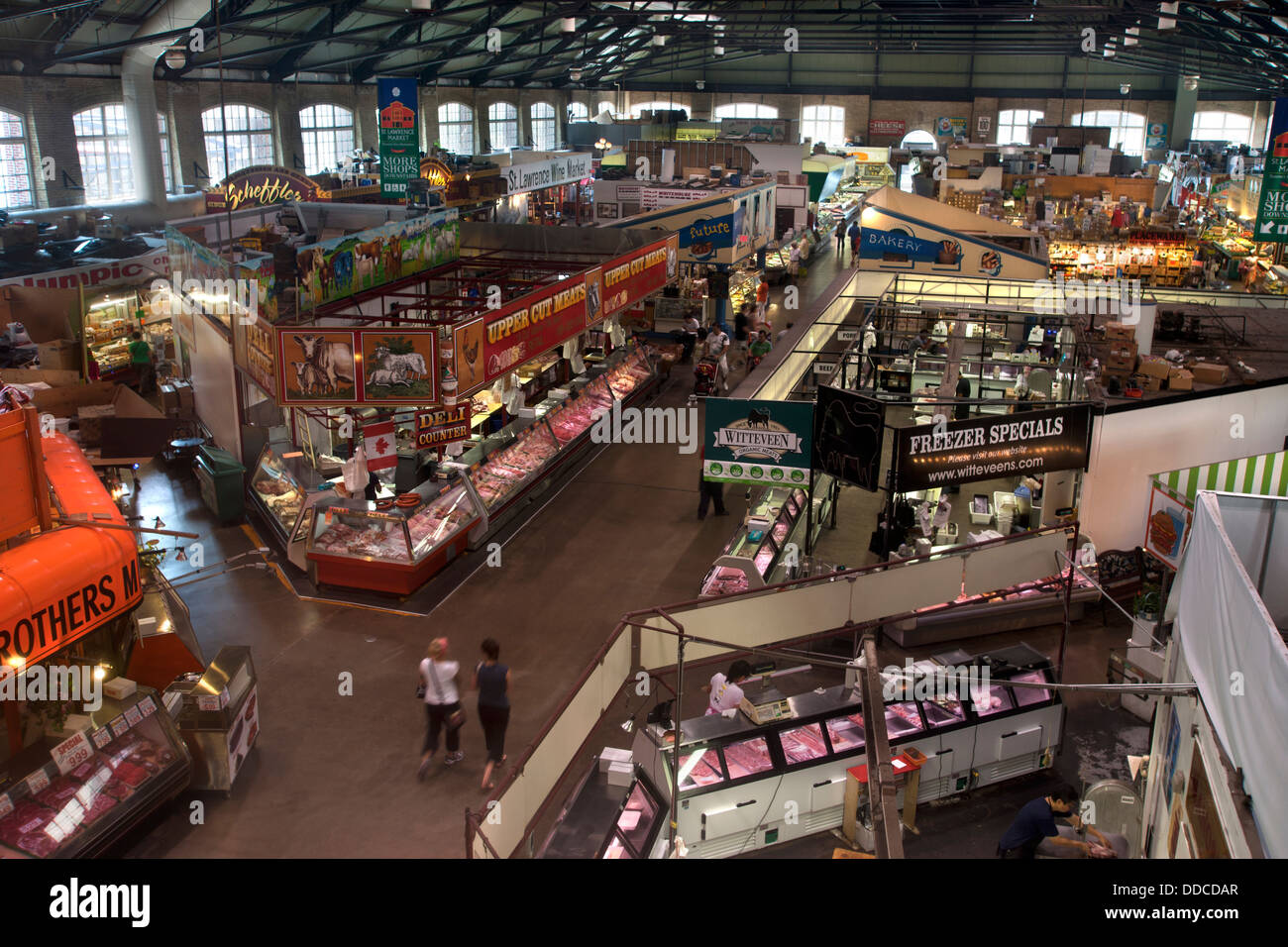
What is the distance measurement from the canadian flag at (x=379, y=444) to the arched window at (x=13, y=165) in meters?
18.4

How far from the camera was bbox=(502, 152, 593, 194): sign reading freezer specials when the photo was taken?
25.2m

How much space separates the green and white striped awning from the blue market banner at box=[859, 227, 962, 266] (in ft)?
37.1

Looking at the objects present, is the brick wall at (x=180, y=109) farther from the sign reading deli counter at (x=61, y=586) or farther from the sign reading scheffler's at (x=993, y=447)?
the sign reading scheffler's at (x=993, y=447)

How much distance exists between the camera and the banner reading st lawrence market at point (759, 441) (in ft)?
36.3

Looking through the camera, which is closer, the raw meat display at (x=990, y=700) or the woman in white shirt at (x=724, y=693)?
the woman in white shirt at (x=724, y=693)

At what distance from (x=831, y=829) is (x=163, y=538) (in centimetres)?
924

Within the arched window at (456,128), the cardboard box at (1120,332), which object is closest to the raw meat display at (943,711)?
the cardboard box at (1120,332)

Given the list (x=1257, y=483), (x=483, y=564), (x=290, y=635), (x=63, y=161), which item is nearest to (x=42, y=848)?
(x=290, y=635)

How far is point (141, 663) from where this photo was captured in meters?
9.15

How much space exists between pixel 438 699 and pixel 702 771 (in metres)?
2.35

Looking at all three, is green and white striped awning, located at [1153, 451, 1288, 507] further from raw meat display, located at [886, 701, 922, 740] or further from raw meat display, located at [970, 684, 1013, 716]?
raw meat display, located at [886, 701, 922, 740]

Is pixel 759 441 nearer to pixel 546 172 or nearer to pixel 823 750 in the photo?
pixel 823 750

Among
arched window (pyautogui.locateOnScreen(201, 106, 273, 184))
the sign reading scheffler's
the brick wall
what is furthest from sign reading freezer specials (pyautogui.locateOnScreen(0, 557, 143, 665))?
arched window (pyautogui.locateOnScreen(201, 106, 273, 184))
